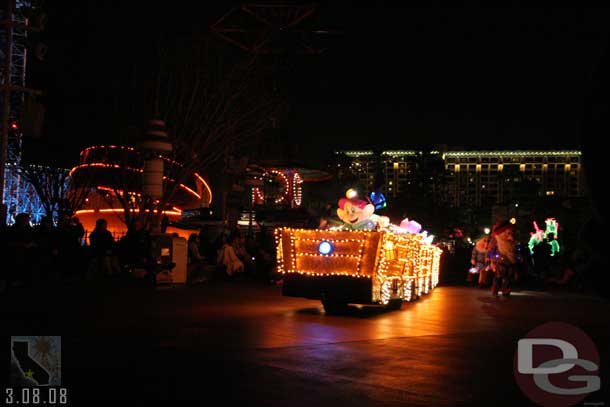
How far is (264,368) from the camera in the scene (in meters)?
7.55

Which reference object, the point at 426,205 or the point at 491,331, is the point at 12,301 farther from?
the point at 426,205

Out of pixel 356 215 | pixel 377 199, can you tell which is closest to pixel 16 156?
pixel 377 199

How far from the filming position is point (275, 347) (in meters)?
8.99

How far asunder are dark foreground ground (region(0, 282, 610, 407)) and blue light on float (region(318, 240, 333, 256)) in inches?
44.0

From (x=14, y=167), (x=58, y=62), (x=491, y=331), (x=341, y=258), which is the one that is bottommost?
(x=491, y=331)

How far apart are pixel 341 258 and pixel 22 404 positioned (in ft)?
26.2

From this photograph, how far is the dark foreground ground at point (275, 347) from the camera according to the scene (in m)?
6.45

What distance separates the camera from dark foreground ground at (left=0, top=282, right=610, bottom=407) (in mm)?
6445

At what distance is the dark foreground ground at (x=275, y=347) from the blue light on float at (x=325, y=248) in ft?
3.67

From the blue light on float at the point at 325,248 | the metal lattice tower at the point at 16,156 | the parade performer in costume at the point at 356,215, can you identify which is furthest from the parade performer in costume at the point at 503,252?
the metal lattice tower at the point at 16,156

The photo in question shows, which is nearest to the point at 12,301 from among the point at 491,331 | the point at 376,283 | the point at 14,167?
the point at 376,283
